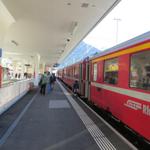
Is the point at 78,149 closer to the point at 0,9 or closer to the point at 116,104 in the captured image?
the point at 116,104

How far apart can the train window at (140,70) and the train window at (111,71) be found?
155cm

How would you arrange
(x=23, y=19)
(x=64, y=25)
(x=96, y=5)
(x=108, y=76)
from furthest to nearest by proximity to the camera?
(x=64, y=25), (x=23, y=19), (x=96, y=5), (x=108, y=76)

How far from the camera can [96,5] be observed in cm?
1017

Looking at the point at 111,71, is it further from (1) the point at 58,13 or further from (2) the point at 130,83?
(1) the point at 58,13

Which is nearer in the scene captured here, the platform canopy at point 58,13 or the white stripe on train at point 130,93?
the white stripe on train at point 130,93

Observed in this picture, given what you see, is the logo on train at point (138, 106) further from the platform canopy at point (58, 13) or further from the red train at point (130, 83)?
the platform canopy at point (58, 13)

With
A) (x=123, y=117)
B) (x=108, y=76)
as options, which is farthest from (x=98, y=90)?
(x=123, y=117)

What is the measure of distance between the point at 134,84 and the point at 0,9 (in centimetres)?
621

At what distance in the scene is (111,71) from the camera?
9.09 meters

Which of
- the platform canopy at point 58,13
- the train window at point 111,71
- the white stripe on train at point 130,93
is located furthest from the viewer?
the platform canopy at point 58,13

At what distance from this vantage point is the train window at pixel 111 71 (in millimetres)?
8430

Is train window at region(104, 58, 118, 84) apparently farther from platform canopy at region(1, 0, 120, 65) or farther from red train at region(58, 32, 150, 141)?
platform canopy at region(1, 0, 120, 65)

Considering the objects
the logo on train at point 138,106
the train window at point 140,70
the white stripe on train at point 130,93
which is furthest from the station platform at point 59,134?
the train window at point 140,70

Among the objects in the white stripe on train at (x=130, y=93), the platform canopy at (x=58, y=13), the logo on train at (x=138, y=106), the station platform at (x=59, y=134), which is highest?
the platform canopy at (x=58, y=13)
